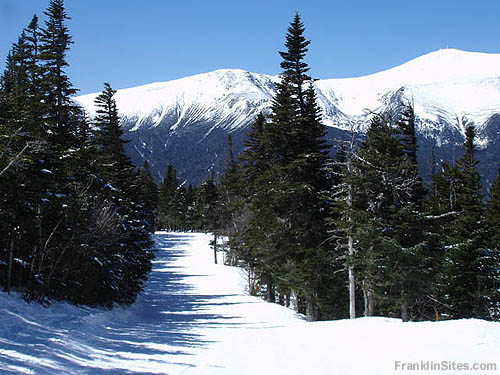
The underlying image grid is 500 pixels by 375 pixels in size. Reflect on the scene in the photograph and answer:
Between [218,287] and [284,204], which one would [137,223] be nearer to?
[284,204]

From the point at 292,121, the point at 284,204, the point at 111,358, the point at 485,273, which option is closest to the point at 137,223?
the point at 284,204

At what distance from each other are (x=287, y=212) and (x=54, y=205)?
12671 mm

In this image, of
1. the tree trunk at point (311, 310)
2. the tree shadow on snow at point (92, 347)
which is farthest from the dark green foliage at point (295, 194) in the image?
the tree shadow on snow at point (92, 347)

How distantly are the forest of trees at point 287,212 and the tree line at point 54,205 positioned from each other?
2.6 inches

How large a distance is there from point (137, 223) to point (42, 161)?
13239 millimetres

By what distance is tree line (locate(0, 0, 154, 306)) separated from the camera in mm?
14188

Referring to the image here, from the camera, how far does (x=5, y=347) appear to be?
906 centimetres

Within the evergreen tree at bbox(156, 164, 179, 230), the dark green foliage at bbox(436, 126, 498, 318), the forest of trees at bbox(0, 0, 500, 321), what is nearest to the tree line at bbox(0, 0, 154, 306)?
the forest of trees at bbox(0, 0, 500, 321)

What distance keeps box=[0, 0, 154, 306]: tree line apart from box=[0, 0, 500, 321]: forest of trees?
0.22 ft

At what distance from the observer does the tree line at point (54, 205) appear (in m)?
14.2

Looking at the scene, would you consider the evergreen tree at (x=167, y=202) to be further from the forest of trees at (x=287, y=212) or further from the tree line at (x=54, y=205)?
the tree line at (x=54, y=205)

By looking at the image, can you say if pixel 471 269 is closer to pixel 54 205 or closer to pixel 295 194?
pixel 295 194

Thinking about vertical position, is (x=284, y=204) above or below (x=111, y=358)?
above

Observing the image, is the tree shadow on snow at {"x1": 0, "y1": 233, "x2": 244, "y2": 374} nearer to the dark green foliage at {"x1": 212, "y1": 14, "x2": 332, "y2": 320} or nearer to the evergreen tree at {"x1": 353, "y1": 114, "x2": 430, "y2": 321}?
the dark green foliage at {"x1": 212, "y1": 14, "x2": 332, "y2": 320}
